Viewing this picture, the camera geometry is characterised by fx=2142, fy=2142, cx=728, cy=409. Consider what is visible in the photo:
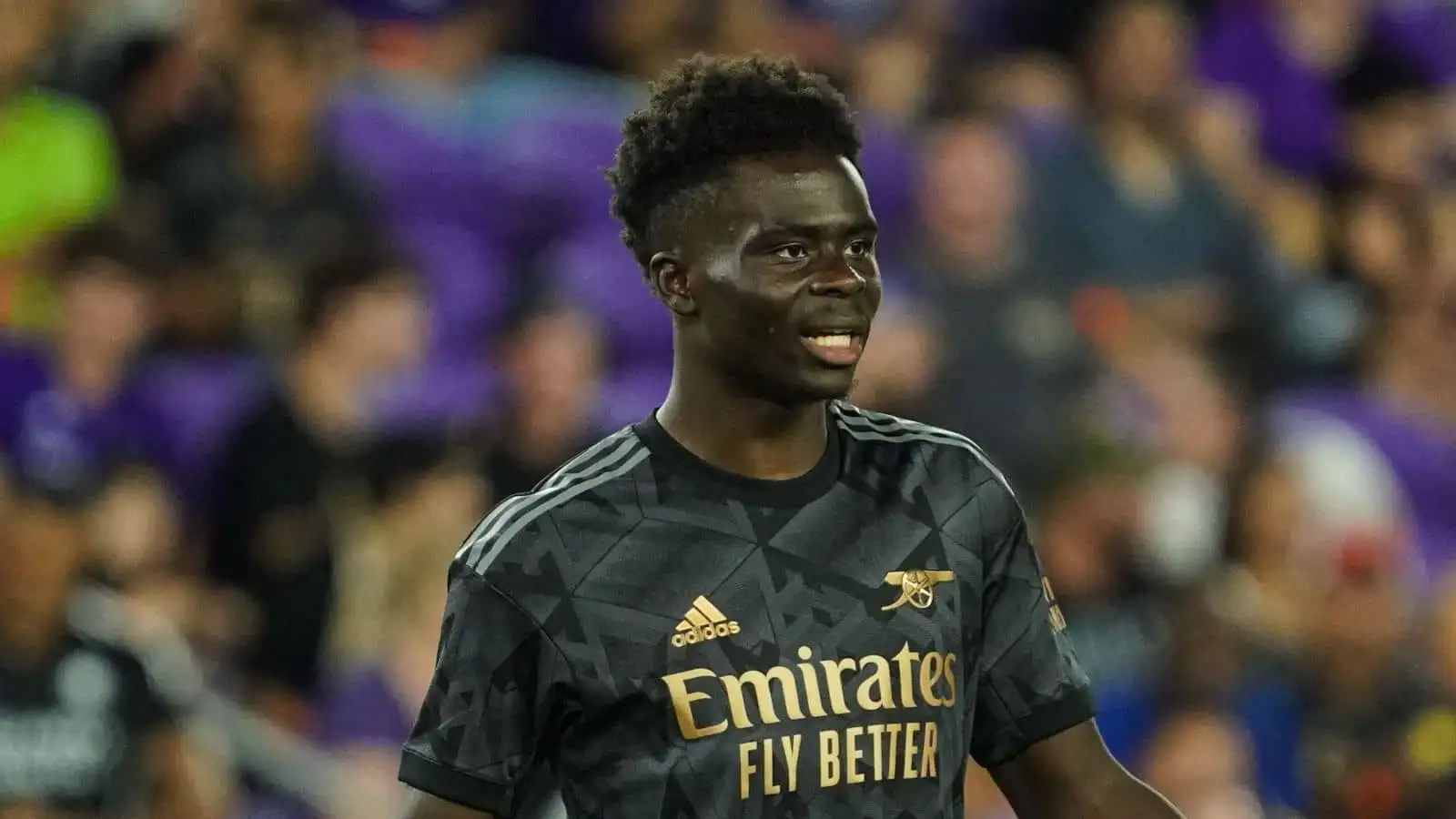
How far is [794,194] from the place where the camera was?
2250 millimetres

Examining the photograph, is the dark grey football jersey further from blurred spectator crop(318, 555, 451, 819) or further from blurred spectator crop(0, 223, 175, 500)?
blurred spectator crop(0, 223, 175, 500)

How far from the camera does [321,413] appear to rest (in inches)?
217

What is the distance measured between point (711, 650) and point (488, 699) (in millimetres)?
236

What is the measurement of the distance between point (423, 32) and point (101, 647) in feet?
7.07

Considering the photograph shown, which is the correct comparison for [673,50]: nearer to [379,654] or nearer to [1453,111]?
[379,654]

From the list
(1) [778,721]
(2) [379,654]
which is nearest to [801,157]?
(1) [778,721]

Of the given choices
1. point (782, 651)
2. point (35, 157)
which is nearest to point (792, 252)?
point (782, 651)

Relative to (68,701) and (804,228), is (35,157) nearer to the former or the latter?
(68,701)

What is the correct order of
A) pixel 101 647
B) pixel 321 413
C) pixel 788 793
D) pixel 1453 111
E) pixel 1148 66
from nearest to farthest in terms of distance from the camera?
pixel 788 793, pixel 101 647, pixel 321 413, pixel 1148 66, pixel 1453 111

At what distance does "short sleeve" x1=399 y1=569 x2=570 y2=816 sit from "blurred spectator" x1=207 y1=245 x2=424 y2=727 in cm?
316

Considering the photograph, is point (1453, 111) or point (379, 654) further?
point (1453, 111)

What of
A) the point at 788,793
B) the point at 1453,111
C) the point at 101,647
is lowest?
the point at 788,793

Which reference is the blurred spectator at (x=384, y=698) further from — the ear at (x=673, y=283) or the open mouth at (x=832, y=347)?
the open mouth at (x=832, y=347)

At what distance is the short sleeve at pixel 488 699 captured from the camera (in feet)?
7.28
